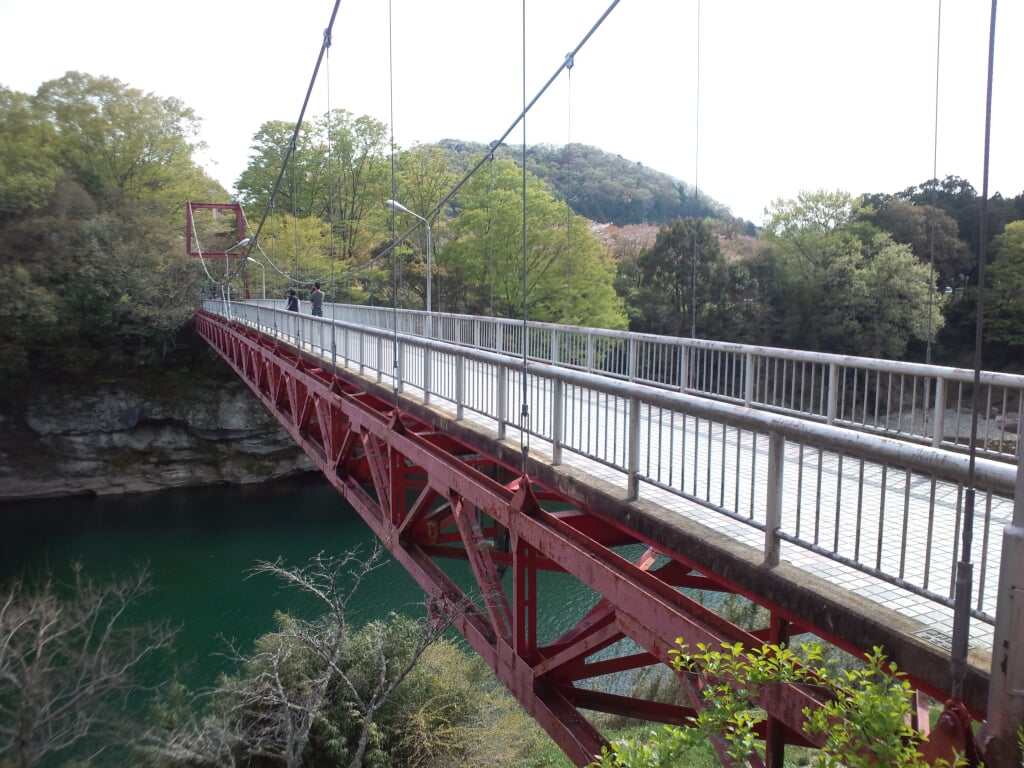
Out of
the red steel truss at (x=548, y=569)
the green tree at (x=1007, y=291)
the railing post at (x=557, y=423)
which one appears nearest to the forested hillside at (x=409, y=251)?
the green tree at (x=1007, y=291)

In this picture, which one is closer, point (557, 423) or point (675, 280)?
point (557, 423)

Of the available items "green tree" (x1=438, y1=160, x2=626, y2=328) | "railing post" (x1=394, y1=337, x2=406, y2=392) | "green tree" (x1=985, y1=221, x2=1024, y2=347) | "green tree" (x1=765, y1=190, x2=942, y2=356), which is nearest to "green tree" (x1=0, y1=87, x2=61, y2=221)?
"green tree" (x1=438, y1=160, x2=626, y2=328)

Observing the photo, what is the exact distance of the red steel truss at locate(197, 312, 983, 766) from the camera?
3.06 meters

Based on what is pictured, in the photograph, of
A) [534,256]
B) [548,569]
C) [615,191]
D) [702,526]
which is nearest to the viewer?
[702,526]

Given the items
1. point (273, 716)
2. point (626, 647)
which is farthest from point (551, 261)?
point (273, 716)

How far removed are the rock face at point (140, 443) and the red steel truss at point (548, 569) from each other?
19781mm

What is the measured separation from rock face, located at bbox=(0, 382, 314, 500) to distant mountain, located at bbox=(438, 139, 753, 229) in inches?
1325

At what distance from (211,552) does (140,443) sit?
8.32 metres

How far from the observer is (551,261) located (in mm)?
27625

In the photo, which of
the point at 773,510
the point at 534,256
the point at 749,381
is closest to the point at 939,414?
the point at 749,381

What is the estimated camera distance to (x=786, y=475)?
4.75 metres

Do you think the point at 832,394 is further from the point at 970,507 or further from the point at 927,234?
the point at 927,234

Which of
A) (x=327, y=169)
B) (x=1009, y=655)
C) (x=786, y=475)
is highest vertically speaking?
(x=327, y=169)

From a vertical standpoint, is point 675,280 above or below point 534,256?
below
